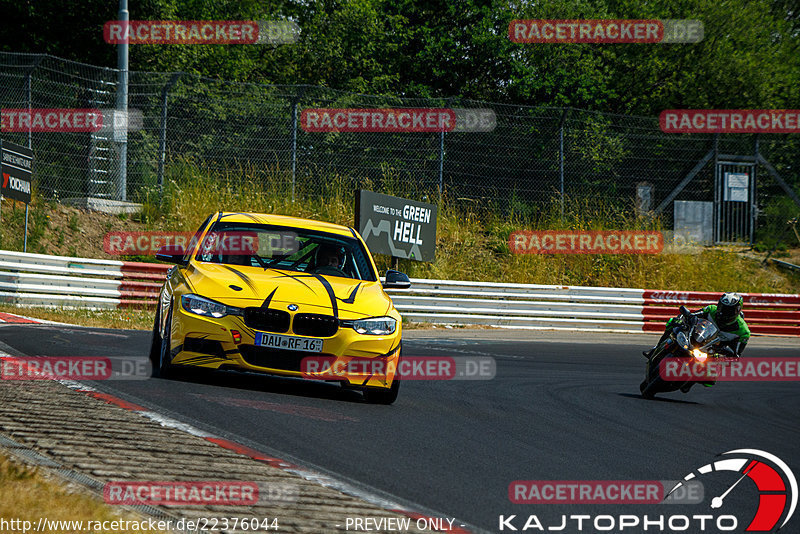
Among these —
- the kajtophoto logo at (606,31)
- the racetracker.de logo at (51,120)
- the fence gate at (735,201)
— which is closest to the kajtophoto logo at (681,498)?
the racetracker.de logo at (51,120)

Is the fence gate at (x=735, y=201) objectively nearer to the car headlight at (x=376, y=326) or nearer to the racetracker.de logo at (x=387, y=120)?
the racetracker.de logo at (x=387, y=120)

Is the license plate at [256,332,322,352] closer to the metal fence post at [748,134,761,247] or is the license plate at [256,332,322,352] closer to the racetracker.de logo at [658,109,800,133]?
the racetracker.de logo at [658,109,800,133]

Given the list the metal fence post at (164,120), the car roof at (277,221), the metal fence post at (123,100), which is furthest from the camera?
the metal fence post at (164,120)

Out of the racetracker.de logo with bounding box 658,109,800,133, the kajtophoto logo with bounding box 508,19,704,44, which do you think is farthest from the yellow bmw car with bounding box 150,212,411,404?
the kajtophoto logo with bounding box 508,19,704,44

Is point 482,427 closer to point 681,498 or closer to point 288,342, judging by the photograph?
point 288,342

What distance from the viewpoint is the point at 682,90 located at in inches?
1432

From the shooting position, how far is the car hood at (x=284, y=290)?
7934mm

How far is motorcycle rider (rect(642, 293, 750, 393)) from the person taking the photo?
35.4ft

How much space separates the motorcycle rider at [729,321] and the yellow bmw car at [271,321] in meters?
3.87

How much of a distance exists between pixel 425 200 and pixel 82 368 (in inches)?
630

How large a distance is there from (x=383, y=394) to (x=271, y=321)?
127 centimetres

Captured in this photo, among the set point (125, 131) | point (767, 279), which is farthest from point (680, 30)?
point (125, 131)

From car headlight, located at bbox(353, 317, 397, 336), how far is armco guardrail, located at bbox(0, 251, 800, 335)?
11990 mm

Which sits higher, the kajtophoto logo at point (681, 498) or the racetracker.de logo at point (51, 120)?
the racetracker.de logo at point (51, 120)
